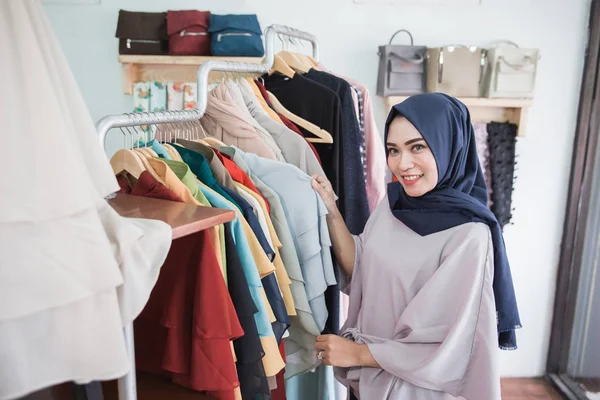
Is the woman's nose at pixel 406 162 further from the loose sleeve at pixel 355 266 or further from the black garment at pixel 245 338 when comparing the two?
the black garment at pixel 245 338

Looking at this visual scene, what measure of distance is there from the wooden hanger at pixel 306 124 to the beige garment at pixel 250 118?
138 mm

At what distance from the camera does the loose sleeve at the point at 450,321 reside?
3.55 feet

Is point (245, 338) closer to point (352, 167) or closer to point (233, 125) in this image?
point (233, 125)

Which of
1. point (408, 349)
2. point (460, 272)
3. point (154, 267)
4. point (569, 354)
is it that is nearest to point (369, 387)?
point (408, 349)

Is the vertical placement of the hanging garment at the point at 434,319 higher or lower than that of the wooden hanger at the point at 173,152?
lower

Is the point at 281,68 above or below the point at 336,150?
above

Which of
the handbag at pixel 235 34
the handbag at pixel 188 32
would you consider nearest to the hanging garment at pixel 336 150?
the handbag at pixel 235 34

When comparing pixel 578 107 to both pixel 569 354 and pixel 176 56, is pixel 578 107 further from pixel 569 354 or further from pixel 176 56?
pixel 176 56

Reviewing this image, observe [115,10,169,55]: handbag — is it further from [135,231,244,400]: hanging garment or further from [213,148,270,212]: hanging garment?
[135,231,244,400]: hanging garment

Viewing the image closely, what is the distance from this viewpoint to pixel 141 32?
7.84 feet

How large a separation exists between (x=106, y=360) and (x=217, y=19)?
2079 millimetres

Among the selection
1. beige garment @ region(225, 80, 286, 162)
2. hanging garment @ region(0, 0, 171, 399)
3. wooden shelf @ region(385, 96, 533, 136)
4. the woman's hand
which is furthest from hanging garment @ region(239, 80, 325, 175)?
wooden shelf @ region(385, 96, 533, 136)

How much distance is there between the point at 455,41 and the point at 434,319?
184 cm

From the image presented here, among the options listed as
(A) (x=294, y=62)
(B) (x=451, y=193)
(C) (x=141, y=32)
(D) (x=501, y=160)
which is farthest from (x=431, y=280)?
(C) (x=141, y=32)
